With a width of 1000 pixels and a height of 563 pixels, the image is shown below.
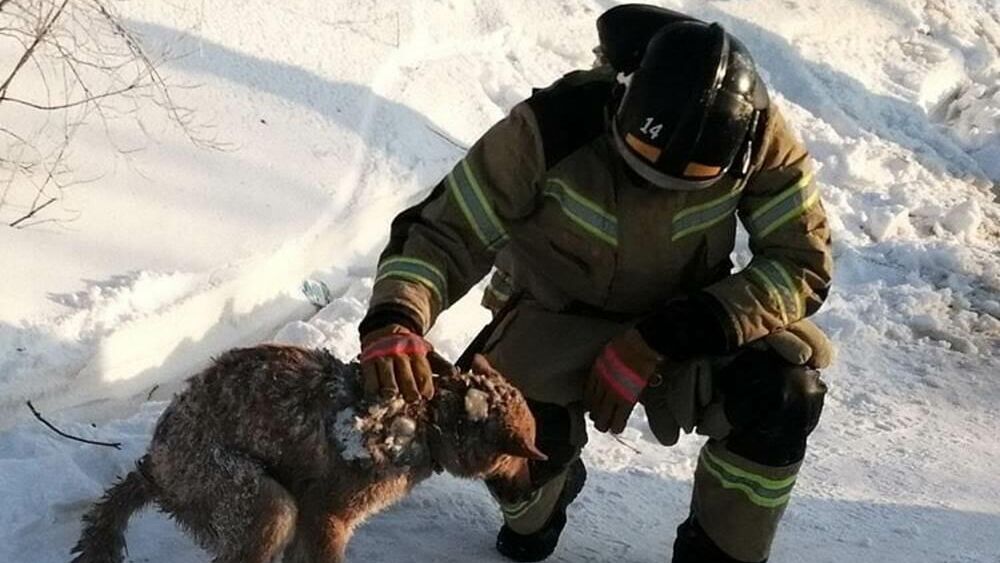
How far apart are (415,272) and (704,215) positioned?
2.74ft

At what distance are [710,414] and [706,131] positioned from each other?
2.74ft

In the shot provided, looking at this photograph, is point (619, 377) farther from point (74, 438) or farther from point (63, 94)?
point (63, 94)

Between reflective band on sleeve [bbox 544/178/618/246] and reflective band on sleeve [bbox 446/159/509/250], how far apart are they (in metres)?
0.18

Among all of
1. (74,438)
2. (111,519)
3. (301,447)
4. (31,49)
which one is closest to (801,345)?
(301,447)

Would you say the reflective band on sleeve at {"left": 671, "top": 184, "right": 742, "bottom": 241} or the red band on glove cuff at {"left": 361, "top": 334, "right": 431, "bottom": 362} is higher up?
the reflective band on sleeve at {"left": 671, "top": 184, "right": 742, "bottom": 241}

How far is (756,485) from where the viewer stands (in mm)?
3576

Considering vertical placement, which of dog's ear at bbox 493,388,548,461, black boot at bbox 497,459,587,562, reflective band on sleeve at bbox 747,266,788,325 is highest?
reflective band on sleeve at bbox 747,266,788,325

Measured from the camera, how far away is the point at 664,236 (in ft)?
11.8

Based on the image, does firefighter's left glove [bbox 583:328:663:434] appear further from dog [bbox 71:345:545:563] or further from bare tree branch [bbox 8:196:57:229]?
bare tree branch [bbox 8:196:57:229]

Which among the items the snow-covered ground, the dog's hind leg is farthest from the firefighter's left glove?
the dog's hind leg

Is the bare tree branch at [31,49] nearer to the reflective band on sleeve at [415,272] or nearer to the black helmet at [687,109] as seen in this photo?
the reflective band on sleeve at [415,272]

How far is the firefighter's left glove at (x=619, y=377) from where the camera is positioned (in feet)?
11.6

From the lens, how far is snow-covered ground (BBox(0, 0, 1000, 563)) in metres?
4.11

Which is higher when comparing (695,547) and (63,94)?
(63,94)
